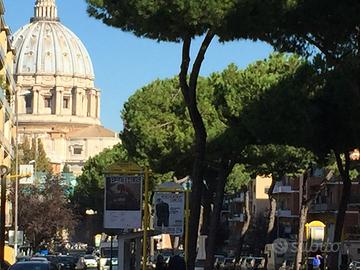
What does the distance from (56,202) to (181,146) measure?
1983 inches

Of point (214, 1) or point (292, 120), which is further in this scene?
point (292, 120)

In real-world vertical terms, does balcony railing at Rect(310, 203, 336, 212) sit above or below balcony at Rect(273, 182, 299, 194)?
below

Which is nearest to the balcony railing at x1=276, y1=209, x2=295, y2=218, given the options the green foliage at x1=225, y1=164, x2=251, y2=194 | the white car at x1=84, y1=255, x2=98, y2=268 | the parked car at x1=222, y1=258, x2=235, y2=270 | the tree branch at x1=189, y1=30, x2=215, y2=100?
the white car at x1=84, y1=255, x2=98, y2=268

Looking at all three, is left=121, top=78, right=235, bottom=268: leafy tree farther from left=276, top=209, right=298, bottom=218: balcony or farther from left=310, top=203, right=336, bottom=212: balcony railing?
left=276, top=209, right=298, bottom=218: balcony

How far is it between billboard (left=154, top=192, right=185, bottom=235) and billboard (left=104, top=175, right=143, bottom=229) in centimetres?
94

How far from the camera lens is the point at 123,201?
19547mm

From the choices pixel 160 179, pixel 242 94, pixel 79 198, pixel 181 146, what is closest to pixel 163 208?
pixel 242 94

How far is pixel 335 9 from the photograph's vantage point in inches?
824

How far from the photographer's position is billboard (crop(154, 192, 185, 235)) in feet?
66.2

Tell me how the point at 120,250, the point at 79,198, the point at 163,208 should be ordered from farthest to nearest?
the point at 79,198, the point at 120,250, the point at 163,208

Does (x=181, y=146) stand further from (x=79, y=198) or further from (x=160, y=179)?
(x=79, y=198)

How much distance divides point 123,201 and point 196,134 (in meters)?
3.61

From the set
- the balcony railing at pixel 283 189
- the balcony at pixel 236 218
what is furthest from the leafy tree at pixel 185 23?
→ the balcony at pixel 236 218

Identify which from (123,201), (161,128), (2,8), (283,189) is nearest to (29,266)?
(123,201)
